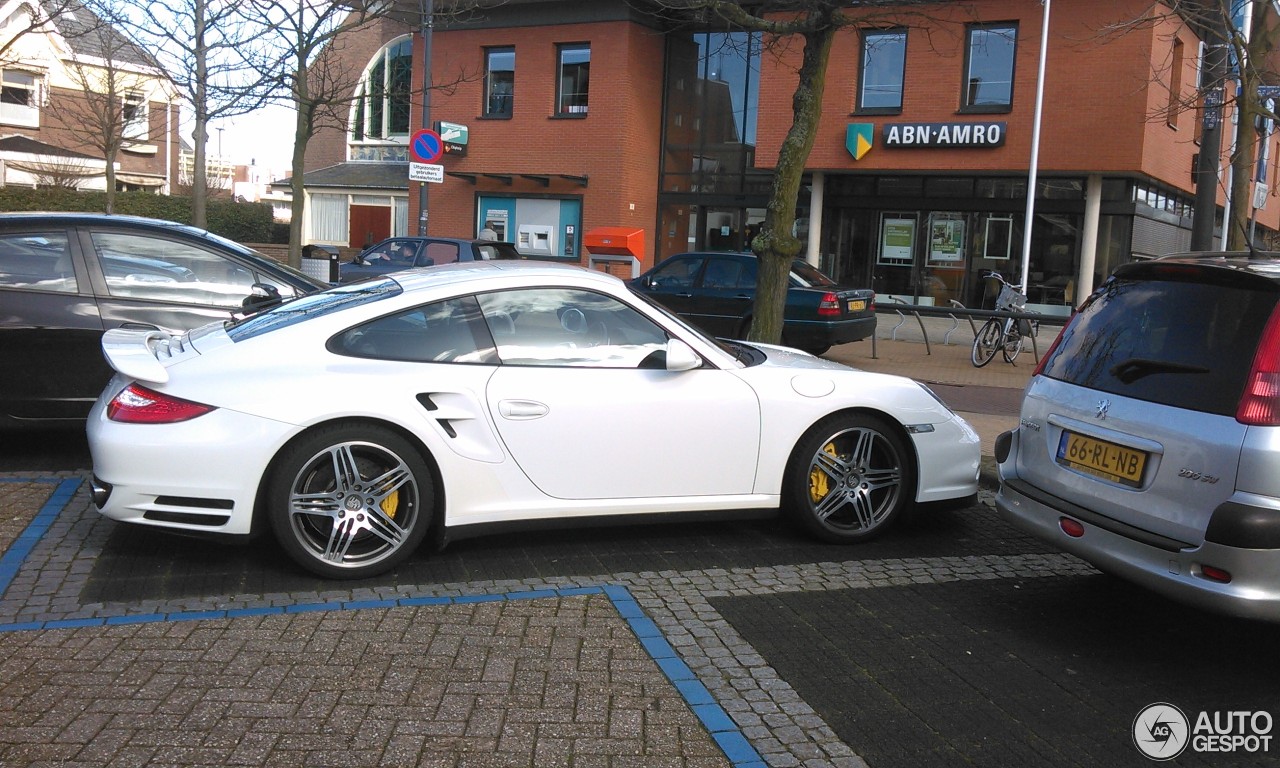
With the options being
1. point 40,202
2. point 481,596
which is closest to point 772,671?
point 481,596

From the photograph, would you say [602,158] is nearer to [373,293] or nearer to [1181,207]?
[1181,207]

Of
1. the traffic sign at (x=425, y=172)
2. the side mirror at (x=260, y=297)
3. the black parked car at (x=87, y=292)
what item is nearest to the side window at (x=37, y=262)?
the black parked car at (x=87, y=292)

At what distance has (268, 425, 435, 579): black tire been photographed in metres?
4.86

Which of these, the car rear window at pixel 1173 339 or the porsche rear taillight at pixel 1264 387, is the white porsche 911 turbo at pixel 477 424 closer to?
the car rear window at pixel 1173 339

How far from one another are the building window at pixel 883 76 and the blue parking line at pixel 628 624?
2054 cm

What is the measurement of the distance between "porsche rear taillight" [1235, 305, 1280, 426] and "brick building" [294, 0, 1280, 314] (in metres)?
16.1

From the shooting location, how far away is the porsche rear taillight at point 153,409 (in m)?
4.80

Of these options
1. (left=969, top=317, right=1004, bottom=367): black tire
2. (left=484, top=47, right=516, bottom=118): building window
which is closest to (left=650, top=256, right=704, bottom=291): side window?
(left=969, top=317, right=1004, bottom=367): black tire

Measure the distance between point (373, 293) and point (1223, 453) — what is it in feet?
12.3

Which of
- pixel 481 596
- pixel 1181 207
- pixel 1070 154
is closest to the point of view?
pixel 481 596

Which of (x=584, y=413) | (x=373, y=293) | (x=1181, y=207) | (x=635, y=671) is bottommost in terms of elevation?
(x=635, y=671)

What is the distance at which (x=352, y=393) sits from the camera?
16.2 ft

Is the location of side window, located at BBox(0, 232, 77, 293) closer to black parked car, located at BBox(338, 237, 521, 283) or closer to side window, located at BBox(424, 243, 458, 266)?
black parked car, located at BBox(338, 237, 521, 283)

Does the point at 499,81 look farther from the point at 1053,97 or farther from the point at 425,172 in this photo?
the point at 1053,97
